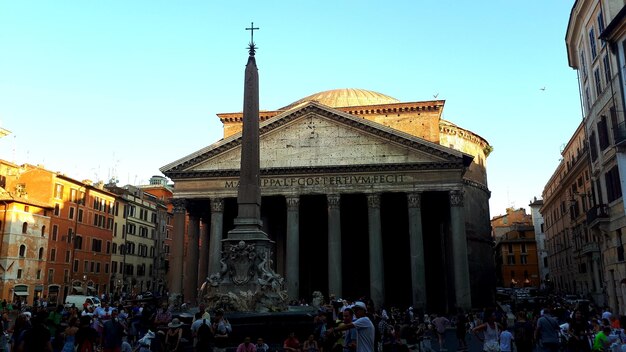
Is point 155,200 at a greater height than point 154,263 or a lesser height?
greater

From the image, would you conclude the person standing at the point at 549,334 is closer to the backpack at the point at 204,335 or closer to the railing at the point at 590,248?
the backpack at the point at 204,335

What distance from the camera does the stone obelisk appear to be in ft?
33.7

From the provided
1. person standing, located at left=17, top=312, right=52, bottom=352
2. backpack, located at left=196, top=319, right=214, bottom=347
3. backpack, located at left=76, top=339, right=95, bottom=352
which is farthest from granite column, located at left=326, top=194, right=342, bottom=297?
person standing, located at left=17, top=312, right=52, bottom=352

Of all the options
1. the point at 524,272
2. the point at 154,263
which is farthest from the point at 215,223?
the point at 524,272

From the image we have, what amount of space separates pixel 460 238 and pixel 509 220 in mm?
49786

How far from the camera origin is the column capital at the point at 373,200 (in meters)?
27.2

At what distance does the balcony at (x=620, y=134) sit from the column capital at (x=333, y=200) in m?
13.1

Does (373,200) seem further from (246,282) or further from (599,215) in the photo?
(246,282)

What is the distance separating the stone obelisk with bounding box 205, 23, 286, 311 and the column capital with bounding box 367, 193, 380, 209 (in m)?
16.2

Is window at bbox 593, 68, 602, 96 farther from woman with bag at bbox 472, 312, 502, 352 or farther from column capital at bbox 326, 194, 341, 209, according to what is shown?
woman with bag at bbox 472, 312, 502, 352

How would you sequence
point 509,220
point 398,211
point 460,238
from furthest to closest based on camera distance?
point 509,220, point 398,211, point 460,238

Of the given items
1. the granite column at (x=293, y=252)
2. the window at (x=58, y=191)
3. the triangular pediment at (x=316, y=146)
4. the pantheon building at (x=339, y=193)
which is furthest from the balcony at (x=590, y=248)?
the window at (x=58, y=191)

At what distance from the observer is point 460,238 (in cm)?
2616

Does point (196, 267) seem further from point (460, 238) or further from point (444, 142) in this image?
point (444, 142)
